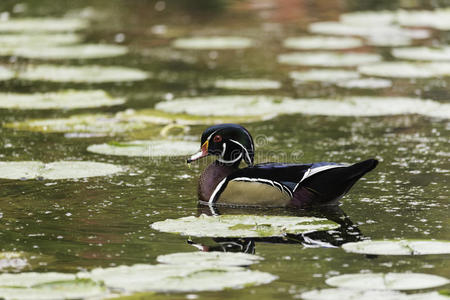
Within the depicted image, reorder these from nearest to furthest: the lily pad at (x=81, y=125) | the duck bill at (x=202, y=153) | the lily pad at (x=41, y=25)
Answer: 1. the duck bill at (x=202, y=153)
2. the lily pad at (x=81, y=125)
3. the lily pad at (x=41, y=25)

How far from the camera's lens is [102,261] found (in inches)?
232

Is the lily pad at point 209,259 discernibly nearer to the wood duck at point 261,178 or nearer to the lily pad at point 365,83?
the wood duck at point 261,178

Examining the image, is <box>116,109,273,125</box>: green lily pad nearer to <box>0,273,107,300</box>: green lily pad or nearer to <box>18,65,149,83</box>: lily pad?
<box>18,65,149,83</box>: lily pad

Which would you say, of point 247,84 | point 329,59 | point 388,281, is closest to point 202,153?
point 388,281

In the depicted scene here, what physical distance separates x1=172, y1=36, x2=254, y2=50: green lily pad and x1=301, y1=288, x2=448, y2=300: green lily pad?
429 inches

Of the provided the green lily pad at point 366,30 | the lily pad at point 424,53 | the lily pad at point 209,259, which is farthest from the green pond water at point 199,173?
the lily pad at point 424,53

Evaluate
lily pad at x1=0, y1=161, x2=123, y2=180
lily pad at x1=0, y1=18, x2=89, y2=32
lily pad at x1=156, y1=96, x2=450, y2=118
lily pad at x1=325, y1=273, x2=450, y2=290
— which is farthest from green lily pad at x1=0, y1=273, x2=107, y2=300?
lily pad at x1=0, y1=18, x2=89, y2=32

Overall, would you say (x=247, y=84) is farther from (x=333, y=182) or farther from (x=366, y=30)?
(x=333, y=182)

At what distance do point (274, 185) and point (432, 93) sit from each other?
5.53m

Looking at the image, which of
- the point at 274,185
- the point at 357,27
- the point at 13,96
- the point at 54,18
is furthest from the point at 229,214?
the point at 54,18

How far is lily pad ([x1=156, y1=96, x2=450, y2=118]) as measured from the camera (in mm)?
10859

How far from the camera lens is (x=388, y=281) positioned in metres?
5.23

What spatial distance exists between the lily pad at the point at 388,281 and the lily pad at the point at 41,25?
1342 centimetres

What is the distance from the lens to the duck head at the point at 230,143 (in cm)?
750
